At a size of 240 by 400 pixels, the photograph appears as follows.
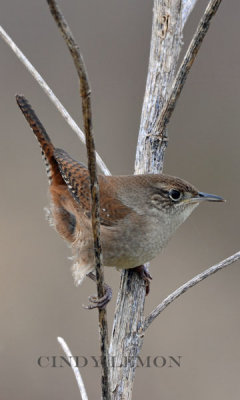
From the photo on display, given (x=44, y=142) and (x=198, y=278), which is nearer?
(x=198, y=278)

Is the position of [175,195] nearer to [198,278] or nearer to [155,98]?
[155,98]

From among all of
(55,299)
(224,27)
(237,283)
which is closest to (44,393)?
(55,299)

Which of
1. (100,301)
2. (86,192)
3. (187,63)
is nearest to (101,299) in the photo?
(100,301)

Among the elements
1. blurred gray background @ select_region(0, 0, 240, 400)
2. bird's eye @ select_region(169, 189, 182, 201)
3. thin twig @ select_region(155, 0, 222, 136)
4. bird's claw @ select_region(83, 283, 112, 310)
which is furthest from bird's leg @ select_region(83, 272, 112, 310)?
blurred gray background @ select_region(0, 0, 240, 400)

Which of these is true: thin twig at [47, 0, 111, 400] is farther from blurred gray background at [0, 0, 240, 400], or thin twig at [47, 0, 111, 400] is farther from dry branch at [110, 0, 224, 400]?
blurred gray background at [0, 0, 240, 400]

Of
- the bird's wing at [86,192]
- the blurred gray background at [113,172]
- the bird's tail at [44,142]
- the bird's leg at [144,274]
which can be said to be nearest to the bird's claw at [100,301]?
the bird's leg at [144,274]

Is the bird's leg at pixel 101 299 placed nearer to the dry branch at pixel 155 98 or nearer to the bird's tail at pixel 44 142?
the dry branch at pixel 155 98

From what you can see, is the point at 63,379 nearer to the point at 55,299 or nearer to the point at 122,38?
the point at 55,299
